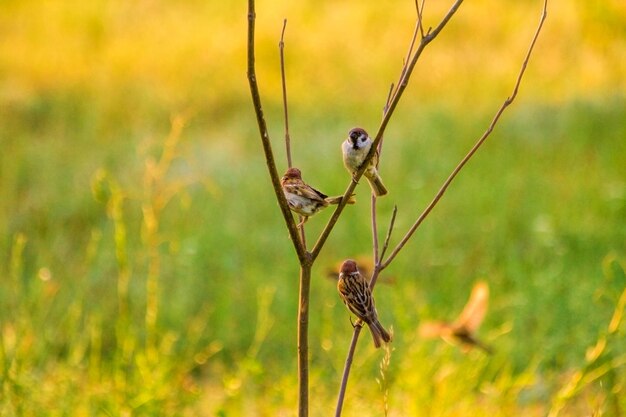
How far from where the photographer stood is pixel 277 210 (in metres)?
5.37

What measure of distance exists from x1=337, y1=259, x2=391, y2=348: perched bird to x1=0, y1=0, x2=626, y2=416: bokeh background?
0.74 ft

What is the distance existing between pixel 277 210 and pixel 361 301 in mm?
3607

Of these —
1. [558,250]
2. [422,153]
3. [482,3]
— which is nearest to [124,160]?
[422,153]

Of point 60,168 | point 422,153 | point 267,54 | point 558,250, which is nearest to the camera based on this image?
point 558,250

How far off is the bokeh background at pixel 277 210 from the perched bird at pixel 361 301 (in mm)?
226

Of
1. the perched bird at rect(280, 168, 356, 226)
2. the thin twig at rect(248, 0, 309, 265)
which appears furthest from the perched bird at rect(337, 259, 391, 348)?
the thin twig at rect(248, 0, 309, 265)

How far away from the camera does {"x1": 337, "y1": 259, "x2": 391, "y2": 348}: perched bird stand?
1.76 m

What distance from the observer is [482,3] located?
28.5ft

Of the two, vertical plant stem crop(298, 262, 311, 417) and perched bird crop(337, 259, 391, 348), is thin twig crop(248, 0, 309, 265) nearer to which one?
vertical plant stem crop(298, 262, 311, 417)

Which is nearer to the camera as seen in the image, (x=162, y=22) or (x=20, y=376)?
(x=20, y=376)

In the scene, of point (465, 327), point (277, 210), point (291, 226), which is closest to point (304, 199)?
point (291, 226)

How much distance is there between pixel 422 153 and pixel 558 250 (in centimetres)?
155

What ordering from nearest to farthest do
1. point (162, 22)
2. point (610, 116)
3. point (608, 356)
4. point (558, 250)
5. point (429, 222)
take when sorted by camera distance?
1. point (608, 356)
2. point (558, 250)
3. point (429, 222)
4. point (610, 116)
5. point (162, 22)

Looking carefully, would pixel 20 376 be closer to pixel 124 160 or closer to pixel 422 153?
pixel 124 160
